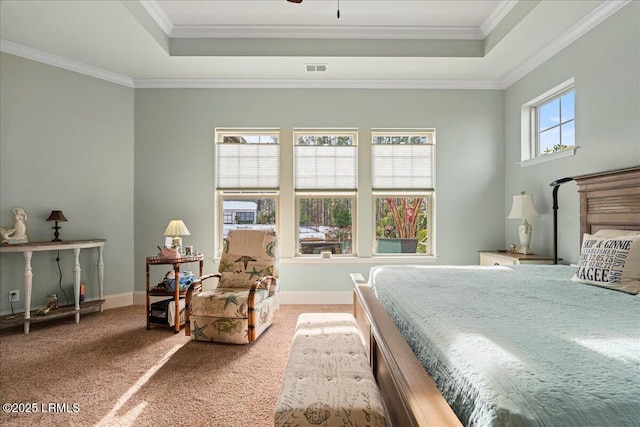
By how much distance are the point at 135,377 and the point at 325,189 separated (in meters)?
2.90

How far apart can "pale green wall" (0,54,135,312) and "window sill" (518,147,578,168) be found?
5.05m

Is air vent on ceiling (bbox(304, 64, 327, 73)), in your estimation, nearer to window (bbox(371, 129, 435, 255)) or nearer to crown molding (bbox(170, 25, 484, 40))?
crown molding (bbox(170, 25, 484, 40))

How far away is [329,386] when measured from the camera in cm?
147

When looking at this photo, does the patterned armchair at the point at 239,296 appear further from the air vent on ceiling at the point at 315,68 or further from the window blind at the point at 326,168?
→ the air vent on ceiling at the point at 315,68

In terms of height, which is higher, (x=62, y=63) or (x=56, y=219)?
(x=62, y=63)

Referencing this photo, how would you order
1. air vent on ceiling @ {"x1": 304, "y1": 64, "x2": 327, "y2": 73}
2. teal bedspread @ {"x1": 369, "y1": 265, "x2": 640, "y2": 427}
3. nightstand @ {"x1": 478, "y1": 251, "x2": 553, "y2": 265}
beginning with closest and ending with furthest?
1. teal bedspread @ {"x1": 369, "y1": 265, "x2": 640, "y2": 427}
2. nightstand @ {"x1": 478, "y1": 251, "x2": 553, "y2": 265}
3. air vent on ceiling @ {"x1": 304, "y1": 64, "x2": 327, "y2": 73}

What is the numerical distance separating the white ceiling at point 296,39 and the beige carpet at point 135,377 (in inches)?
120

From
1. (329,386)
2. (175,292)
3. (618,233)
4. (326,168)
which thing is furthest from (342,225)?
(329,386)

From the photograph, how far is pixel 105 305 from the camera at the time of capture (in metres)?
4.10

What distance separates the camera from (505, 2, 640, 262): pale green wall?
2586 millimetres

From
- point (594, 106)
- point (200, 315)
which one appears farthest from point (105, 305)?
point (594, 106)

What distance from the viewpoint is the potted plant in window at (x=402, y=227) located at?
4441 mm

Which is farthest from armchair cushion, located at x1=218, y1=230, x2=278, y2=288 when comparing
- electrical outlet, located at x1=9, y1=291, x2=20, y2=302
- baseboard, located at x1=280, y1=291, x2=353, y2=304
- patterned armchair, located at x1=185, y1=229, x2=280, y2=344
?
electrical outlet, located at x1=9, y1=291, x2=20, y2=302

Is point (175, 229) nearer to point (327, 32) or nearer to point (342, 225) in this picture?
point (342, 225)
